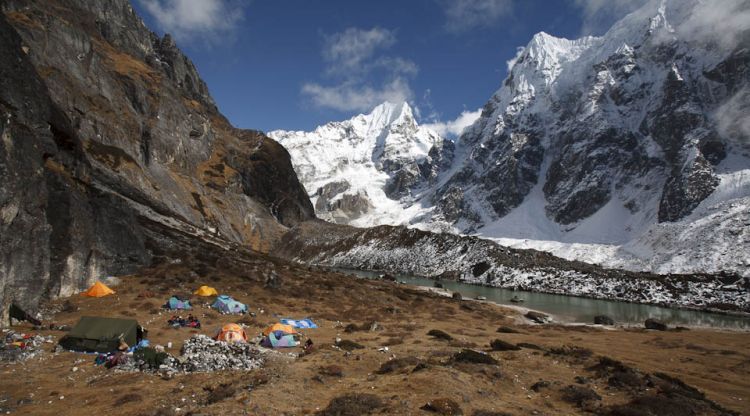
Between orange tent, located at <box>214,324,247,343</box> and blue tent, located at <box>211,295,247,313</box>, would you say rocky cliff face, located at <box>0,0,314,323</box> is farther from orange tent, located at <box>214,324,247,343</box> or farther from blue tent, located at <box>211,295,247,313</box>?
orange tent, located at <box>214,324,247,343</box>

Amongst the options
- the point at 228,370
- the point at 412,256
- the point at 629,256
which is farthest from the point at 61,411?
the point at 629,256

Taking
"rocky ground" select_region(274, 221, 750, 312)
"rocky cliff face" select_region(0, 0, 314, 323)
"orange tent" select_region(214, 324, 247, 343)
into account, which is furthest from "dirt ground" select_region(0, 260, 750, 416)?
"rocky ground" select_region(274, 221, 750, 312)

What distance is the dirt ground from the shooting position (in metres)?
17.3

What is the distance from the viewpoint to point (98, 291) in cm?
3647

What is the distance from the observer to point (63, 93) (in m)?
82.3

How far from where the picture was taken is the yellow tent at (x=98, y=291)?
119 feet

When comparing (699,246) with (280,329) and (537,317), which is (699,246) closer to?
(537,317)

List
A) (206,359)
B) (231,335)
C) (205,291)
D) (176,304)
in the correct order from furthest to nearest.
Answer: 1. (205,291)
2. (176,304)
3. (231,335)
4. (206,359)

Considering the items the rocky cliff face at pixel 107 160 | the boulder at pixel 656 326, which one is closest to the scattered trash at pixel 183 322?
the rocky cliff face at pixel 107 160

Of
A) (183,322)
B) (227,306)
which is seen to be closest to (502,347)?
(183,322)

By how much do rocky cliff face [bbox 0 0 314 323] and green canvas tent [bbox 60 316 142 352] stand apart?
561 cm

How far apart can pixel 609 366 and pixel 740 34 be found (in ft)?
798

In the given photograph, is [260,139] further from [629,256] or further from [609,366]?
[609,366]

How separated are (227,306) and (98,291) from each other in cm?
1034
